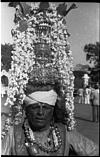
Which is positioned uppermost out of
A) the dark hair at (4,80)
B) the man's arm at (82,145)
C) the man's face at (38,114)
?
the dark hair at (4,80)

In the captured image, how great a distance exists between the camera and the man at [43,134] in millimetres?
1906

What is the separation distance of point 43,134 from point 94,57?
0.64 meters

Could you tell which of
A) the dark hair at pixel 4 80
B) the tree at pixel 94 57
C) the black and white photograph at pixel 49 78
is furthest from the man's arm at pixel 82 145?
the dark hair at pixel 4 80

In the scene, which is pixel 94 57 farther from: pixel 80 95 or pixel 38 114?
pixel 38 114

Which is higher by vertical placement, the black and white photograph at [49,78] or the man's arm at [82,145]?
the black and white photograph at [49,78]

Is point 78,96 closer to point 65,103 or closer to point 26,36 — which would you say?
point 65,103

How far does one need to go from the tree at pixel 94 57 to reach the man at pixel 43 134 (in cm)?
29

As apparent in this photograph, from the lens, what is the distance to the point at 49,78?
1.94m

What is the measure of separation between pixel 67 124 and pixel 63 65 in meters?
0.41

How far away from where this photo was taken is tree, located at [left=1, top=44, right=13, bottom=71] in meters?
1.93

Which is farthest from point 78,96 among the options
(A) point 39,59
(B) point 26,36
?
(B) point 26,36

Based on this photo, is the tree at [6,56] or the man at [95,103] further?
the man at [95,103]

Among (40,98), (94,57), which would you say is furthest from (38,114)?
(94,57)

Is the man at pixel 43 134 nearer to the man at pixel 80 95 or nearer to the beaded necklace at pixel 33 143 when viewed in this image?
the beaded necklace at pixel 33 143
